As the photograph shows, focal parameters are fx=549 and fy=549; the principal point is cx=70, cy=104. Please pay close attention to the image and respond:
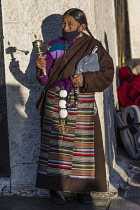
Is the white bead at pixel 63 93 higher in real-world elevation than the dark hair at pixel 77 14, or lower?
lower

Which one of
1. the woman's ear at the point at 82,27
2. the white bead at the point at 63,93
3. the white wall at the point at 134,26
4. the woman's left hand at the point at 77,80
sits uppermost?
the white wall at the point at 134,26

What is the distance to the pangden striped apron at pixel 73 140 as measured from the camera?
509 centimetres

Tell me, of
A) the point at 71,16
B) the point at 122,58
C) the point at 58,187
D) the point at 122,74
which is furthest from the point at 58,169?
the point at 122,58

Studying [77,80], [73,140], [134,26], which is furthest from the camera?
[134,26]

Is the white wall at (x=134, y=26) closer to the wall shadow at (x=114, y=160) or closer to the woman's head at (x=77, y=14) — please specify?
the wall shadow at (x=114, y=160)

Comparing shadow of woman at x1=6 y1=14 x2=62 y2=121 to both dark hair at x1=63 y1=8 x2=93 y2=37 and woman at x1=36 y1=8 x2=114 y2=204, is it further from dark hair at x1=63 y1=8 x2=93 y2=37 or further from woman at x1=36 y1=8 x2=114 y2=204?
dark hair at x1=63 y1=8 x2=93 y2=37

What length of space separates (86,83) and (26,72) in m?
0.95

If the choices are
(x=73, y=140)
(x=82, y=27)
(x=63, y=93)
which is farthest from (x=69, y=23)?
(x=73, y=140)

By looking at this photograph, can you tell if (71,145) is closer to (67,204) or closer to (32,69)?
(67,204)

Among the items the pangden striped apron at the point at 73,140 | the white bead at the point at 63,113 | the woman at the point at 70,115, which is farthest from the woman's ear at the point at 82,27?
the white bead at the point at 63,113

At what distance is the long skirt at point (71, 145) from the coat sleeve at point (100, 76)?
6.3 inches

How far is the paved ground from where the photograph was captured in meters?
5.30

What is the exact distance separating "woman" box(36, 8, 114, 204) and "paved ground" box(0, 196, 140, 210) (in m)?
0.19

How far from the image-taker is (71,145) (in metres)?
5.12
